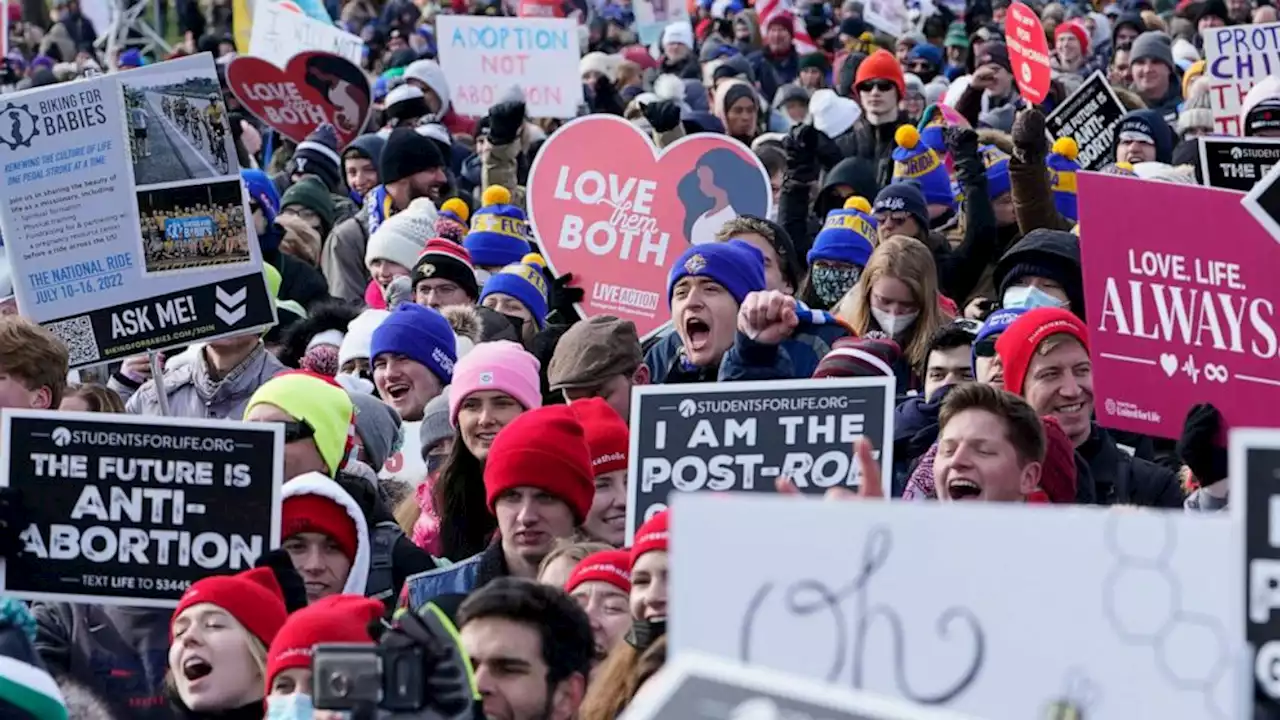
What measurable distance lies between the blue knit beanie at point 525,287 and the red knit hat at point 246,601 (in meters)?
3.90

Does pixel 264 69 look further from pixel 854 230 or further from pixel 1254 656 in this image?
pixel 1254 656

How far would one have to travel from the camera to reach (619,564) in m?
5.46

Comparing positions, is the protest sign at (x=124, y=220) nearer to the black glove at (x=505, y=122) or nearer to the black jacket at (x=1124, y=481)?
the black jacket at (x=1124, y=481)

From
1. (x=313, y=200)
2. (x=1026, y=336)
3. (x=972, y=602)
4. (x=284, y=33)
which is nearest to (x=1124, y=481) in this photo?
(x=1026, y=336)

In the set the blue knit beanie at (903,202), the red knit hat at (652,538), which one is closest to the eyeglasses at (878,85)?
the blue knit beanie at (903,202)

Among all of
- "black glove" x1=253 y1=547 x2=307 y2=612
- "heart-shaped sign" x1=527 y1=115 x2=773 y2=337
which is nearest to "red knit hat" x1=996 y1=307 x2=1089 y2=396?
"black glove" x1=253 y1=547 x2=307 y2=612

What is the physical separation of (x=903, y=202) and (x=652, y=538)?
4.67m

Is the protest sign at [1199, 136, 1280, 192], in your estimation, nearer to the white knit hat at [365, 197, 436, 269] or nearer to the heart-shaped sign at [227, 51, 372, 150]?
the white knit hat at [365, 197, 436, 269]

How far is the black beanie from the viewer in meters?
11.8

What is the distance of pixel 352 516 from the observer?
607cm

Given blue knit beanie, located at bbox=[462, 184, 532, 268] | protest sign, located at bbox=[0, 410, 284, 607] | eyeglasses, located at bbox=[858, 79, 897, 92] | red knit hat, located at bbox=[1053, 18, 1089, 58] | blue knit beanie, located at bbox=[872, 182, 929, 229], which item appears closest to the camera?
protest sign, located at bbox=[0, 410, 284, 607]

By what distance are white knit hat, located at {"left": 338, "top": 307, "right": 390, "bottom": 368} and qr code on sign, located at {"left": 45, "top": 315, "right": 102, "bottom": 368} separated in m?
0.95

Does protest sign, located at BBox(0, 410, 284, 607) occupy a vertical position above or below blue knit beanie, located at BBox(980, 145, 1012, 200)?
below

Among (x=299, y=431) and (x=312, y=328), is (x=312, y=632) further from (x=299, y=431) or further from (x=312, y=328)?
(x=312, y=328)
